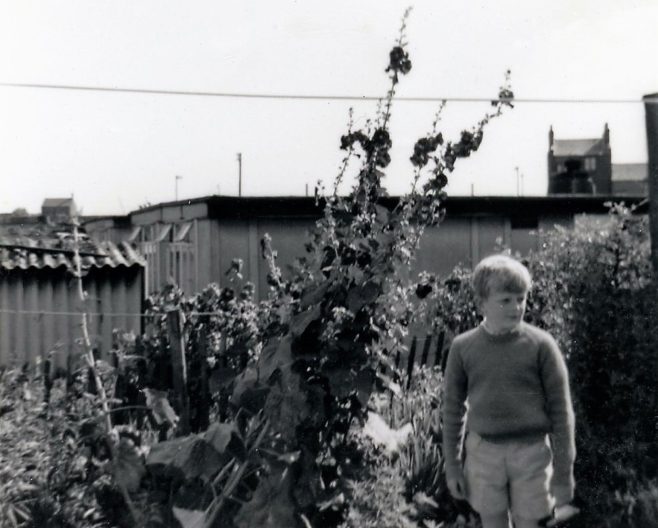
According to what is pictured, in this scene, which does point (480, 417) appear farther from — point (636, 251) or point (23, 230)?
point (23, 230)

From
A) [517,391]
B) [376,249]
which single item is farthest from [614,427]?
[376,249]

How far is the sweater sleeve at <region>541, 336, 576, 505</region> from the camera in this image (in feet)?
9.11

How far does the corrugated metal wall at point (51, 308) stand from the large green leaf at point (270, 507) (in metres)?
5.21

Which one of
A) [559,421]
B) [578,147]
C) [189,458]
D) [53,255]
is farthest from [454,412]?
[578,147]

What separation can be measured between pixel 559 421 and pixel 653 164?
228 centimetres

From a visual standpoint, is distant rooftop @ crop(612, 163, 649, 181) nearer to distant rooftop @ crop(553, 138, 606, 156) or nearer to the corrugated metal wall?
distant rooftop @ crop(553, 138, 606, 156)

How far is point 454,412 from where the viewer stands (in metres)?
3.02

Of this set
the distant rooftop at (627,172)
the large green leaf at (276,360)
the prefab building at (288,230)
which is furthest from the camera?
the distant rooftop at (627,172)

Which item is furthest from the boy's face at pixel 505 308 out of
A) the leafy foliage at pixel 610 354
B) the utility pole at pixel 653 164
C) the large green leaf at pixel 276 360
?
the utility pole at pixel 653 164

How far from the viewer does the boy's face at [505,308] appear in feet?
9.37

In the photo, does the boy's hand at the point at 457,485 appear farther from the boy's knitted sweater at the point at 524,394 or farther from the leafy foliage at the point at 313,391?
the leafy foliage at the point at 313,391

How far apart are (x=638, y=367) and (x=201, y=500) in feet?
8.39

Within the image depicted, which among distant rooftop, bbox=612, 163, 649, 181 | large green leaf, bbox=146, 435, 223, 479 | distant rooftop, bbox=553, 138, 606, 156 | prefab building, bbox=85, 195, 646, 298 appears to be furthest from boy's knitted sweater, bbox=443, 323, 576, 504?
distant rooftop, bbox=612, 163, 649, 181

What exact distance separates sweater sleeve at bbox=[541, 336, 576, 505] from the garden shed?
5764mm
